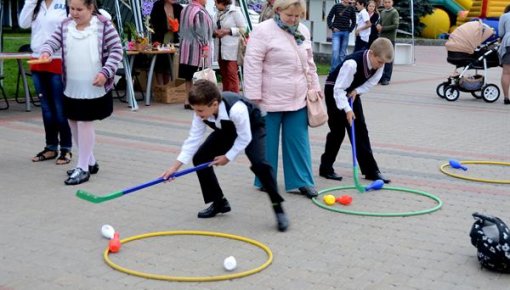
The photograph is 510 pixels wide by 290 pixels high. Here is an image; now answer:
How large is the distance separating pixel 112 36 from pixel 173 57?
5733 mm

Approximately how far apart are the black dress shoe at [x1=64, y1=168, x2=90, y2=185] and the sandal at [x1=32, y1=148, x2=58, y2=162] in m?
1.05

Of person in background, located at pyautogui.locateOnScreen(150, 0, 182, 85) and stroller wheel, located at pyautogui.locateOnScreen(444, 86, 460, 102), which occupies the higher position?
person in background, located at pyautogui.locateOnScreen(150, 0, 182, 85)

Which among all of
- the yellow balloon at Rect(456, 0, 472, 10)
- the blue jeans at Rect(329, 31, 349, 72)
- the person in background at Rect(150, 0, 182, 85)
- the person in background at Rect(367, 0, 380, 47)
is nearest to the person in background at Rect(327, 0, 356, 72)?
the blue jeans at Rect(329, 31, 349, 72)

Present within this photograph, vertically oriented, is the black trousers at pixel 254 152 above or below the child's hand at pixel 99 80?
below

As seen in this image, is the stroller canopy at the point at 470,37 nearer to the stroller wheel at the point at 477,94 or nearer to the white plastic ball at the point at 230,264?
the stroller wheel at the point at 477,94

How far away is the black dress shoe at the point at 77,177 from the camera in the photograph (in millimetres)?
6715

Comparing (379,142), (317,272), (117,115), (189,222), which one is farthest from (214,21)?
(317,272)

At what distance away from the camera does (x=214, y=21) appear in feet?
38.7

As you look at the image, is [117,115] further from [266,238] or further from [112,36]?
[266,238]

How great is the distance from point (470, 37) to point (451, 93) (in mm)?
1109

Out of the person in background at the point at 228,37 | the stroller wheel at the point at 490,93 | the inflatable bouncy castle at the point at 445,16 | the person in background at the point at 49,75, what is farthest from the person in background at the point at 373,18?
the inflatable bouncy castle at the point at 445,16

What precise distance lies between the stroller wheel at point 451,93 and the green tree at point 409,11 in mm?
14714

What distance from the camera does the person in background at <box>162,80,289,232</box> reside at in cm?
508

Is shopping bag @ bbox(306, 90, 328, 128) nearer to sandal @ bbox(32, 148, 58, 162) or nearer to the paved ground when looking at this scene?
the paved ground
